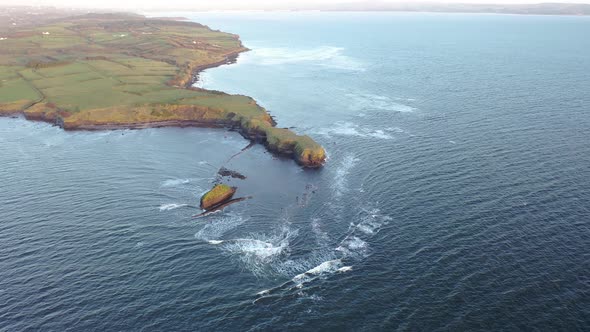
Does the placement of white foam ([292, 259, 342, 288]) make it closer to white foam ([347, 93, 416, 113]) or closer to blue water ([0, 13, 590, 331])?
blue water ([0, 13, 590, 331])

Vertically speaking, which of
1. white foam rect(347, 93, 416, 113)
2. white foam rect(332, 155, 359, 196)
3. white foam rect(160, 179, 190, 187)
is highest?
white foam rect(347, 93, 416, 113)

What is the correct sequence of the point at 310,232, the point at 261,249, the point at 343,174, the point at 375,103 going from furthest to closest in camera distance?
1. the point at 375,103
2. the point at 343,174
3. the point at 310,232
4. the point at 261,249

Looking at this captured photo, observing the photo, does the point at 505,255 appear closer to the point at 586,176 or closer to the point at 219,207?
the point at 586,176

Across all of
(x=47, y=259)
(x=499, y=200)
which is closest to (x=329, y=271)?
(x=499, y=200)

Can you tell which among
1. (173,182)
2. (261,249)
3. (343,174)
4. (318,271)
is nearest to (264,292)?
(318,271)

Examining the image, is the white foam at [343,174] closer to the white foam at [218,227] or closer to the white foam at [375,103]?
the white foam at [218,227]

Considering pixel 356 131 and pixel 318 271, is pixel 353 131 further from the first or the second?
pixel 318 271

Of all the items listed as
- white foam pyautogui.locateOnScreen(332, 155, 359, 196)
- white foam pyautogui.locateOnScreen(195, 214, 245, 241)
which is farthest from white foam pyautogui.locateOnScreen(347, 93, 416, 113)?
white foam pyautogui.locateOnScreen(195, 214, 245, 241)
